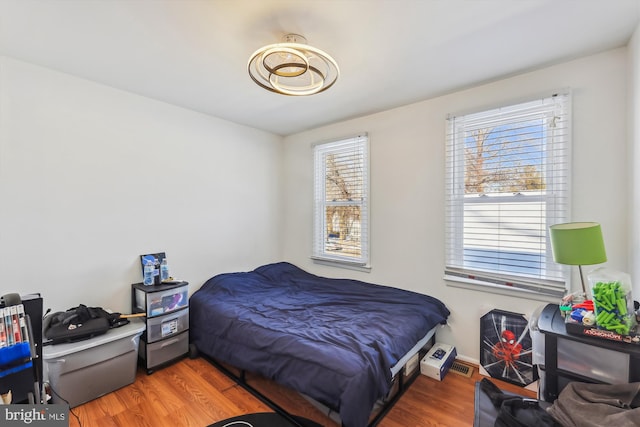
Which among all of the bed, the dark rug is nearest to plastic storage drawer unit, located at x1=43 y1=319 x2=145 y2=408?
the bed

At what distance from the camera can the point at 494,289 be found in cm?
228

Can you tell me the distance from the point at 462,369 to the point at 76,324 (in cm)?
298

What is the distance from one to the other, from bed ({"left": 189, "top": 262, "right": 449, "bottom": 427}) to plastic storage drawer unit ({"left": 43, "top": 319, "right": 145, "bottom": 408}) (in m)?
0.55

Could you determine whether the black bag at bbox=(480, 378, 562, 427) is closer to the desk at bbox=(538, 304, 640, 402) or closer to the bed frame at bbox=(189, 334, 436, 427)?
the desk at bbox=(538, 304, 640, 402)

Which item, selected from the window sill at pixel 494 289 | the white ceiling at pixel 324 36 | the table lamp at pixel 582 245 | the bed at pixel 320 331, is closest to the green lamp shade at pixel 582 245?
the table lamp at pixel 582 245

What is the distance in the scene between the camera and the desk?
134 cm

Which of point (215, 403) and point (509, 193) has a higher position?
point (509, 193)

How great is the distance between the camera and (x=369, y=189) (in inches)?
119

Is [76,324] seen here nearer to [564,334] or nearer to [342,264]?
[342,264]

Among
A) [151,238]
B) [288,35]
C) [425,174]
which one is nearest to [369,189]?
[425,174]

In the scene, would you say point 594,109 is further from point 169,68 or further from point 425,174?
point 169,68

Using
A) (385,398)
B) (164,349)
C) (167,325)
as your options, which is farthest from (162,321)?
(385,398)

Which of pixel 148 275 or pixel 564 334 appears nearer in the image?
pixel 564 334

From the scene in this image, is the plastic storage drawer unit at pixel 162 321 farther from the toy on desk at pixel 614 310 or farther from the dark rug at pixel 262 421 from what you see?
the toy on desk at pixel 614 310
